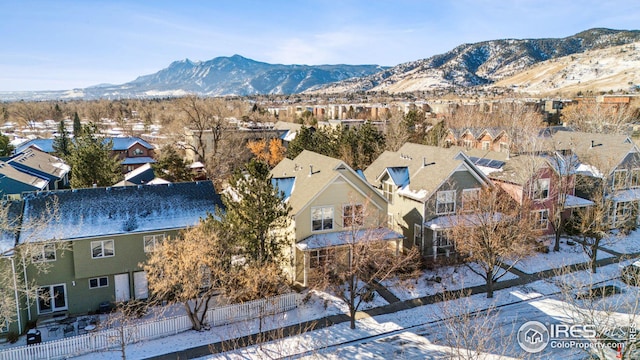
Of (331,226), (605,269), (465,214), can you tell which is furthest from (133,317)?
(605,269)

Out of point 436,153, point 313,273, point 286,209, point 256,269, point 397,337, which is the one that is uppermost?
point 436,153

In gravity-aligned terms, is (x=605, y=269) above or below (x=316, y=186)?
below

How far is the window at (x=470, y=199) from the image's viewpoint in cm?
2925

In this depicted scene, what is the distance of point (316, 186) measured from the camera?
94.1 ft

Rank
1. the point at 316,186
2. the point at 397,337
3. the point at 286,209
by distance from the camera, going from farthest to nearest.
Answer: the point at 316,186 → the point at 286,209 → the point at 397,337

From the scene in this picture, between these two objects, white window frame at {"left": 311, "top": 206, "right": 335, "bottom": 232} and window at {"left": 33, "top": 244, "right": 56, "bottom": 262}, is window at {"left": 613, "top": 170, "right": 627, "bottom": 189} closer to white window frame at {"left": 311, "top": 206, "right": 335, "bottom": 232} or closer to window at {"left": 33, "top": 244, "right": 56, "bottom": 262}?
white window frame at {"left": 311, "top": 206, "right": 335, "bottom": 232}

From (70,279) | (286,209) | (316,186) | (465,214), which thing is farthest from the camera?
(465,214)

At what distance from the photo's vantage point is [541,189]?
3444 cm

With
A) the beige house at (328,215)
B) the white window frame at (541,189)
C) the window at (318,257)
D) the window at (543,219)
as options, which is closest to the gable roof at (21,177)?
the beige house at (328,215)

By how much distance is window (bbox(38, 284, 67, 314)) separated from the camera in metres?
24.3

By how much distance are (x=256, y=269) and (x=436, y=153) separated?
63.4ft

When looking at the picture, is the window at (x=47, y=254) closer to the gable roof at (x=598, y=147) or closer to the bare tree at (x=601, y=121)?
the gable roof at (x=598, y=147)

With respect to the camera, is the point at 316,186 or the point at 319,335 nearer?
the point at 319,335

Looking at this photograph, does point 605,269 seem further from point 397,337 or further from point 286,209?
point 286,209
